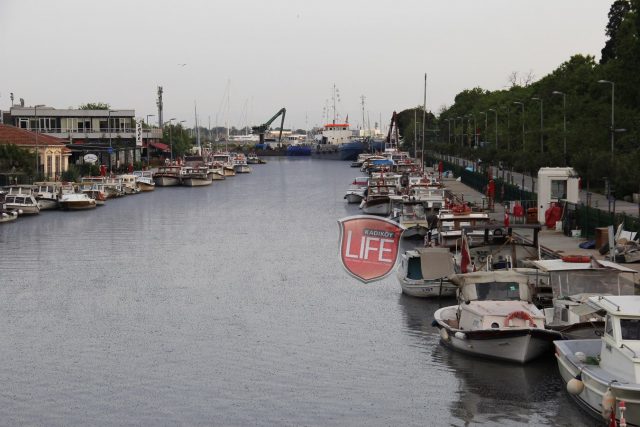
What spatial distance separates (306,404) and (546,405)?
18.6ft

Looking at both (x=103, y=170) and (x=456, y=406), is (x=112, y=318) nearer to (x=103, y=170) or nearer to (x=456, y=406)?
(x=456, y=406)

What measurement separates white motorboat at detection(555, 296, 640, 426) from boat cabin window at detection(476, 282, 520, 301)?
499 cm

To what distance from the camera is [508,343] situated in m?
30.2

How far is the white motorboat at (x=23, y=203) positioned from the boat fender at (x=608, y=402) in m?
63.4

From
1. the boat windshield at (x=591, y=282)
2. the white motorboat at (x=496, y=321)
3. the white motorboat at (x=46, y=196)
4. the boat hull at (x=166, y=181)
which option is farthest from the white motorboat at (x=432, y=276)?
the boat hull at (x=166, y=181)

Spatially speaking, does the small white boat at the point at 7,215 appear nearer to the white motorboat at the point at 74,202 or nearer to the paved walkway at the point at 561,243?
the white motorboat at the point at 74,202

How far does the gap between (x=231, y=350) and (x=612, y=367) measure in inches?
481

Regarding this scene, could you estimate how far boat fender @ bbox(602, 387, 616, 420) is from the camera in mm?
23891

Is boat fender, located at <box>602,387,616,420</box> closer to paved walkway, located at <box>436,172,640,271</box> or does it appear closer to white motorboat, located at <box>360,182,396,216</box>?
paved walkway, located at <box>436,172,640,271</box>

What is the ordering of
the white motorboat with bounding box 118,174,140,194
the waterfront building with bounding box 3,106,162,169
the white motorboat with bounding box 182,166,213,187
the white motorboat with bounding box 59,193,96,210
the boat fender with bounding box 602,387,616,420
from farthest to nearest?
the waterfront building with bounding box 3,106,162,169, the white motorboat with bounding box 182,166,213,187, the white motorboat with bounding box 118,174,140,194, the white motorboat with bounding box 59,193,96,210, the boat fender with bounding box 602,387,616,420

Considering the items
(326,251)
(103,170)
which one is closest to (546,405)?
(326,251)

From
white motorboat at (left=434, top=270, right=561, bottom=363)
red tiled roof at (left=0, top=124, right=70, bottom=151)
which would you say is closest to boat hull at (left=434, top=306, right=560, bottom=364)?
white motorboat at (left=434, top=270, right=561, bottom=363)

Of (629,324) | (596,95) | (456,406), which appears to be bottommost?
(456,406)

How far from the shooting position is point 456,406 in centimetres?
2773
